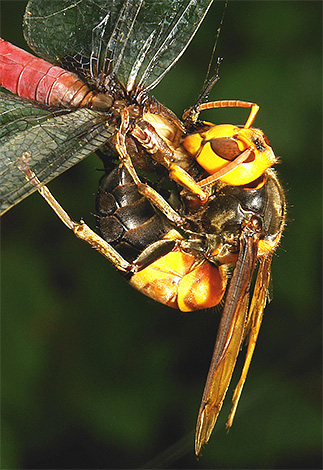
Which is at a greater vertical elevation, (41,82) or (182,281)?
(41,82)

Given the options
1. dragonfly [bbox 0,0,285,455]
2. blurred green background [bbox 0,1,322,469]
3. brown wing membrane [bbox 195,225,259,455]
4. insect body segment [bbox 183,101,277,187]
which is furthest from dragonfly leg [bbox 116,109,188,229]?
blurred green background [bbox 0,1,322,469]

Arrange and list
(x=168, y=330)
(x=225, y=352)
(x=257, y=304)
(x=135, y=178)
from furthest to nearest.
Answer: (x=168, y=330), (x=257, y=304), (x=135, y=178), (x=225, y=352)

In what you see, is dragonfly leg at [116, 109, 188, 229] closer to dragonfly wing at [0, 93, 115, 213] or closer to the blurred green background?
dragonfly wing at [0, 93, 115, 213]

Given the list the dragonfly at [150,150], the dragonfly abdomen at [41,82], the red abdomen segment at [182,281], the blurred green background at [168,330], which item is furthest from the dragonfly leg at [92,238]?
the blurred green background at [168,330]

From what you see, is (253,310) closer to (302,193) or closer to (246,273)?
(246,273)

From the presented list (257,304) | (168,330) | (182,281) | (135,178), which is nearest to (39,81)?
(135,178)

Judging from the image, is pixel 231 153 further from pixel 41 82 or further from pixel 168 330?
pixel 168 330

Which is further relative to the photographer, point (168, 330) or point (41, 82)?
point (168, 330)

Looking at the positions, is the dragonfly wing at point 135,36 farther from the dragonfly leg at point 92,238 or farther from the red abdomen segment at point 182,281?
the red abdomen segment at point 182,281
